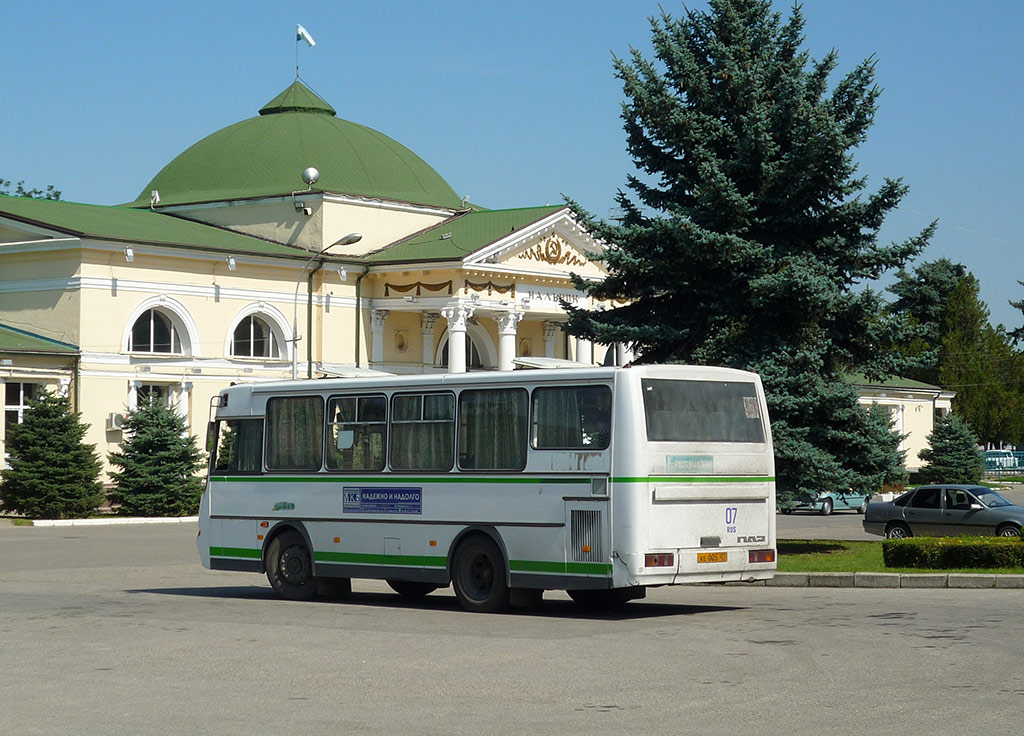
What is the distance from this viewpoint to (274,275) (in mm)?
55938

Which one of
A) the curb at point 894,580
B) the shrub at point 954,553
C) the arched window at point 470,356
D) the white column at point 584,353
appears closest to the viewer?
the curb at point 894,580

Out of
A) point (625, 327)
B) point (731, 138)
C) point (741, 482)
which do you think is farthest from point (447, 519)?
point (731, 138)

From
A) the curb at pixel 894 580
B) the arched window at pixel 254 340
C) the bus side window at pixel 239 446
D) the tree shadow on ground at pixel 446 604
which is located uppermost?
the arched window at pixel 254 340

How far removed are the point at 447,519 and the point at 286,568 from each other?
3097 millimetres

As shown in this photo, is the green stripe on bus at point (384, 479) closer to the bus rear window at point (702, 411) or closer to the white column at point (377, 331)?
the bus rear window at point (702, 411)

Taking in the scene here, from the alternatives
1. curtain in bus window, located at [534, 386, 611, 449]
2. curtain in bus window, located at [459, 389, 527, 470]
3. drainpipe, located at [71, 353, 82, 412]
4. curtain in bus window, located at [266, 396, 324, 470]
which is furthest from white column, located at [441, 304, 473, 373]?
curtain in bus window, located at [534, 386, 611, 449]

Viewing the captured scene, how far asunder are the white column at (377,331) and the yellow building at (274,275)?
58 mm

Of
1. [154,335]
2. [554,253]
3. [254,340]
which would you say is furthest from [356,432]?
[554,253]

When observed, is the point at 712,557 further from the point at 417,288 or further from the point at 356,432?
the point at 417,288

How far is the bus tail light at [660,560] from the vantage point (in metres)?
15.7

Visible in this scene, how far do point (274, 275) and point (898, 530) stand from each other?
31.6m

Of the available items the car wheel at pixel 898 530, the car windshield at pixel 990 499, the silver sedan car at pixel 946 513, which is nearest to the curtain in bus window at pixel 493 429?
the silver sedan car at pixel 946 513

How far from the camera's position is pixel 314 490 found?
1909 centimetres

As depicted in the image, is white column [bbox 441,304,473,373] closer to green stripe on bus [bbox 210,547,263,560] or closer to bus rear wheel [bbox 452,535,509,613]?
green stripe on bus [bbox 210,547,263,560]
